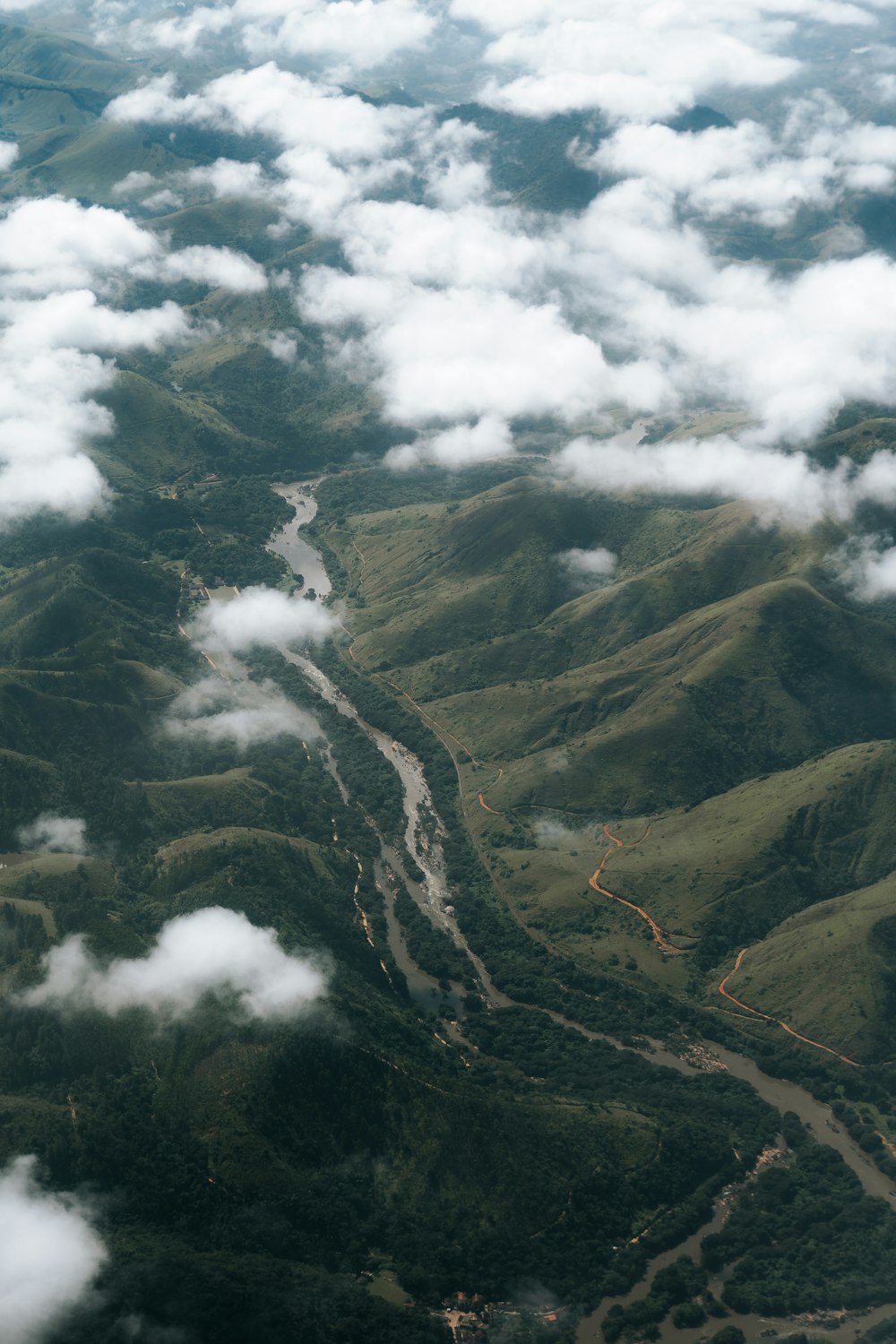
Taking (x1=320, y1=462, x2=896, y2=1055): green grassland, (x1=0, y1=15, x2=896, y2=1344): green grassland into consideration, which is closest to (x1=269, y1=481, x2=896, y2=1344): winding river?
(x1=0, y1=15, x2=896, y2=1344): green grassland

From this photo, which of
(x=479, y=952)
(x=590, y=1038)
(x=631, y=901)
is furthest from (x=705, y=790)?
(x=590, y=1038)

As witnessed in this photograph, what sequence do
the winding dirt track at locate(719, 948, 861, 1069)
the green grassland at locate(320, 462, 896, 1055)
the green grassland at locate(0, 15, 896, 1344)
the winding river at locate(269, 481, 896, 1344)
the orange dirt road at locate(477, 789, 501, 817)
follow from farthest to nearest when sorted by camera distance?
the orange dirt road at locate(477, 789, 501, 817), the green grassland at locate(320, 462, 896, 1055), the winding dirt track at locate(719, 948, 861, 1069), the green grassland at locate(0, 15, 896, 1344), the winding river at locate(269, 481, 896, 1344)

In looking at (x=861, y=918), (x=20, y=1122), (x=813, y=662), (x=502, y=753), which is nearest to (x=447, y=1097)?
(x=20, y=1122)

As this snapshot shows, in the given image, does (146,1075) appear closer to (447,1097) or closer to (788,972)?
(447,1097)

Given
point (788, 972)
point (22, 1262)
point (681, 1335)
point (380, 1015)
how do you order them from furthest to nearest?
point (788, 972), point (380, 1015), point (681, 1335), point (22, 1262)

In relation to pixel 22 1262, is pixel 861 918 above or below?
below

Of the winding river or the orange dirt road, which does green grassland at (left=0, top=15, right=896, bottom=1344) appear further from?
the winding river
